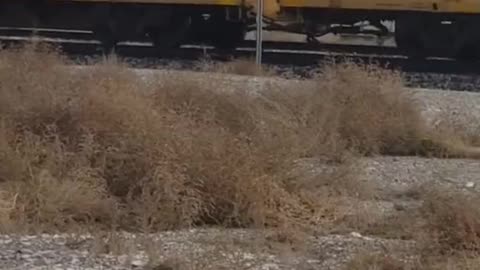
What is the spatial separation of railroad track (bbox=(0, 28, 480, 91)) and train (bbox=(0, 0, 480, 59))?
0.24 meters

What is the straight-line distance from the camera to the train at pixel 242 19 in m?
20.1

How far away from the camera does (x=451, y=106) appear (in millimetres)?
15383

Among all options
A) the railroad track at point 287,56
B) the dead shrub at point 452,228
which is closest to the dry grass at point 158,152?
the dead shrub at point 452,228

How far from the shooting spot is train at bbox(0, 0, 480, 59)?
20062 millimetres

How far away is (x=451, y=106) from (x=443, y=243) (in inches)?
302

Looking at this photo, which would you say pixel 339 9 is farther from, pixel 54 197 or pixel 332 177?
pixel 54 197

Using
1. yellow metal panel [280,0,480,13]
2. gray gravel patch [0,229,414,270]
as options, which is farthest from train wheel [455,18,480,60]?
gray gravel patch [0,229,414,270]

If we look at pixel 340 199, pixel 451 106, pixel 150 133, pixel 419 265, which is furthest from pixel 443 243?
pixel 451 106

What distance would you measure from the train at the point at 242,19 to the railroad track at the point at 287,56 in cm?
24

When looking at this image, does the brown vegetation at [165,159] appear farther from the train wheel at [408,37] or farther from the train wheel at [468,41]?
the train wheel at [408,37]

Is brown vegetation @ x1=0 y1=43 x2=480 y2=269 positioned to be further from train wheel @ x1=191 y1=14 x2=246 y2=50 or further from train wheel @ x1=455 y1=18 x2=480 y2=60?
train wheel @ x1=191 y1=14 x2=246 y2=50

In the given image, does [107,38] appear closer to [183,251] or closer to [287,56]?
[287,56]

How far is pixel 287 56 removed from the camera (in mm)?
21188

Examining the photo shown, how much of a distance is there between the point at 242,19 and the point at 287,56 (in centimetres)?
106
